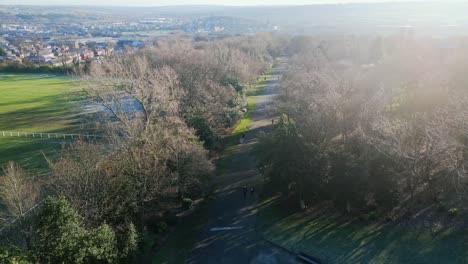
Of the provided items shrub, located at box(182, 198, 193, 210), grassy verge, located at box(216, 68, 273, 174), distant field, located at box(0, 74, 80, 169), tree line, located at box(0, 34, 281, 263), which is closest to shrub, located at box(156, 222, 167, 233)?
tree line, located at box(0, 34, 281, 263)

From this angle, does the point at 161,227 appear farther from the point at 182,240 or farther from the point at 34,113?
the point at 34,113

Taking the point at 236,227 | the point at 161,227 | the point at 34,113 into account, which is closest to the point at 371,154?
the point at 236,227

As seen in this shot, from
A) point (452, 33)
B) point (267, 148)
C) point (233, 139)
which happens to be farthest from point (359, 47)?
point (267, 148)

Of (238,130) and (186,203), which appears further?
(238,130)

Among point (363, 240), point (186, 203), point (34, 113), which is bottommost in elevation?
point (34, 113)

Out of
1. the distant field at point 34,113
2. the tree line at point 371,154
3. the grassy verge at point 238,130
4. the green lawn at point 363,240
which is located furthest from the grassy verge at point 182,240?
the distant field at point 34,113

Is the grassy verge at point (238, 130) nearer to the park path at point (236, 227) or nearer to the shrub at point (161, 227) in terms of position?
the park path at point (236, 227)

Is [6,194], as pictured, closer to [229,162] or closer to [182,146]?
[182,146]

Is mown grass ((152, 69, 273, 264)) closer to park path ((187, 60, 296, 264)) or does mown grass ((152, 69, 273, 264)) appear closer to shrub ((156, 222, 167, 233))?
park path ((187, 60, 296, 264))
